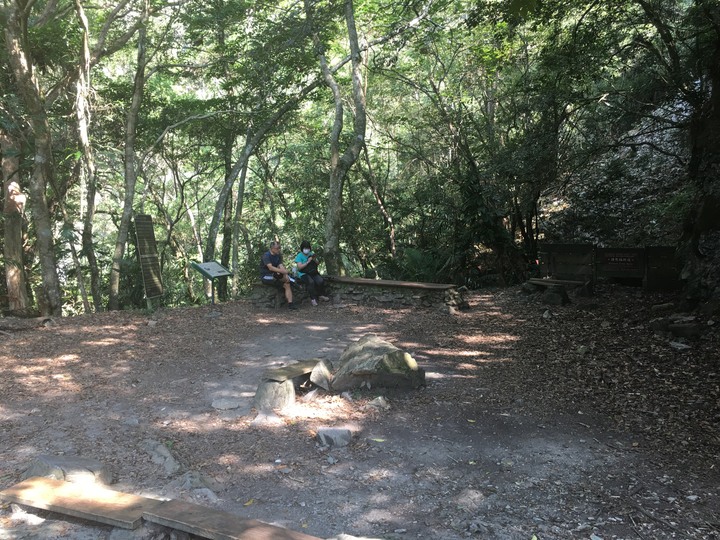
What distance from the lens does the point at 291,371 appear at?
5395 millimetres

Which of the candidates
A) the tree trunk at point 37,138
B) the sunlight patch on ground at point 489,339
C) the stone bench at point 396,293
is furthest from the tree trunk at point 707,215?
the tree trunk at point 37,138

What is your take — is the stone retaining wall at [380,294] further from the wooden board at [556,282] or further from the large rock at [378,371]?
the large rock at [378,371]

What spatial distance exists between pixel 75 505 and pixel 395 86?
1494 centimetres

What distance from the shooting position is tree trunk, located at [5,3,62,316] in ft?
28.7

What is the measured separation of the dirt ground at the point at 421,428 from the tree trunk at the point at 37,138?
212 centimetres

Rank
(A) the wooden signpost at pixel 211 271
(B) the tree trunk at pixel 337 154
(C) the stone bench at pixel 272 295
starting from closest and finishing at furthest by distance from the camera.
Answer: (A) the wooden signpost at pixel 211 271 → (C) the stone bench at pixel 272 295 → (B) the tree trunk at pixel 337 154

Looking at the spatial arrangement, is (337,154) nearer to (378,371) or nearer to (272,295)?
(272,295)

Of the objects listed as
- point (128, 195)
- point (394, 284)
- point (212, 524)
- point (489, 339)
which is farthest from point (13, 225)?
point (212, 524)

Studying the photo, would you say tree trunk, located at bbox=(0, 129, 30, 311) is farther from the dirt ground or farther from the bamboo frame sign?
the dirt ground

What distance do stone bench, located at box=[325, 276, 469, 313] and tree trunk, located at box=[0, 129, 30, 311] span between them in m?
6.40

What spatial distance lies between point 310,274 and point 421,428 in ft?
18.2

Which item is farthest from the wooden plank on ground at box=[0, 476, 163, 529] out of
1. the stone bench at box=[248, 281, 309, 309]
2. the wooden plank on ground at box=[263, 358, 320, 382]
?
the stone bench at box=[248, 281, 309, 309]

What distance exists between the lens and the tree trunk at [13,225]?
404 inches

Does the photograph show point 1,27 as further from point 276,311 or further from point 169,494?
point 169,494
